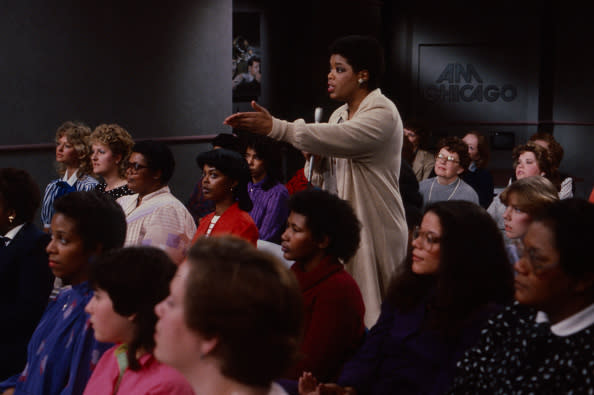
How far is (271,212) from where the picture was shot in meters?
4.80

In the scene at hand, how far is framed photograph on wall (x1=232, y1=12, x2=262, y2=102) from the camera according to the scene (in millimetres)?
9844

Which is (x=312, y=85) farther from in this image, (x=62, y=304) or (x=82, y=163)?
(x=62, y=304)

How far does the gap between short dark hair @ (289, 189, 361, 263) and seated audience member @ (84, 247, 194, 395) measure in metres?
0.99

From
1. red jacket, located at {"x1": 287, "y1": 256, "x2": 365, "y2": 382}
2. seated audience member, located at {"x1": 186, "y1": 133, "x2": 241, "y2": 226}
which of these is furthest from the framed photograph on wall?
red jacket, located at {"x1": 287, "y1": 256, "x2": 365, "y2": 382}

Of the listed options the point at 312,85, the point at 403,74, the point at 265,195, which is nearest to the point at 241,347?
the point at 265,195

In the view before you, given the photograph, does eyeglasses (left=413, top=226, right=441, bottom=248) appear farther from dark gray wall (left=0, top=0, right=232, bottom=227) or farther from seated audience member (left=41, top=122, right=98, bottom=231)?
dark gray wall (left=0, top=0, right=232, bottom=227)

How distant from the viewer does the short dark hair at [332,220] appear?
299cm

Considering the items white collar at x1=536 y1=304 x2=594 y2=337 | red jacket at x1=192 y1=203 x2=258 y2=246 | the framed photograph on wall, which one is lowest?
red jacket at x1=192 y1=203 x2=258 y2=246

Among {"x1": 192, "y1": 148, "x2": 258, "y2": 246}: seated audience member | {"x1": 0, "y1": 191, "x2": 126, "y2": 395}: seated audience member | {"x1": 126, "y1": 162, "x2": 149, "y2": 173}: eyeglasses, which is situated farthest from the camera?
{"x1": 126, "y1": 162, "x2": 149, "y2": 173}: eyeglasses

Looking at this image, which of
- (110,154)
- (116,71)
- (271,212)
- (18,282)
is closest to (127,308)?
(18,282)

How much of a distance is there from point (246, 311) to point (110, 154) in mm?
3638

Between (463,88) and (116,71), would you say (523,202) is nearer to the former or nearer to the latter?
(116,71)

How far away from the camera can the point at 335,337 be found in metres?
2.69

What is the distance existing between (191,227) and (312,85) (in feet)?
18.6
